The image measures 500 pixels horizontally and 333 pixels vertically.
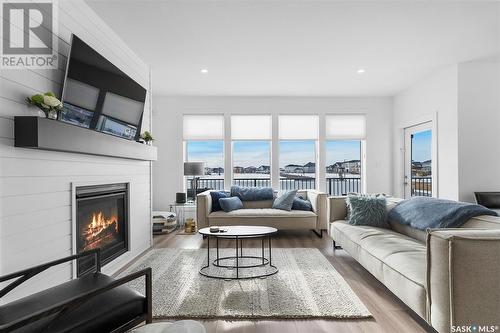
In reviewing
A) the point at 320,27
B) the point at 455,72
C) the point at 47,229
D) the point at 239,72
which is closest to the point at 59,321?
the point at 47,229

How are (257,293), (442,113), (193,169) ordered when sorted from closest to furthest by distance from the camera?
(257,293), (442,113), (193,169)

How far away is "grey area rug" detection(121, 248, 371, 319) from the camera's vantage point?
2.36 m

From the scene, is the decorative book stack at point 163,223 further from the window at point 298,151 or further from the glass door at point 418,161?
the glass door at point 418,161

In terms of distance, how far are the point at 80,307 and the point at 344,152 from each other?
6.02 meters

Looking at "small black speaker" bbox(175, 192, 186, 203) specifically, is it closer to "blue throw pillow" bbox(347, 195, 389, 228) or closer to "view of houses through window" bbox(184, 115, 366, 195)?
"view of houses through window" bbox(184, 115, 366, 195)

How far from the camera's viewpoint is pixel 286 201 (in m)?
5.35

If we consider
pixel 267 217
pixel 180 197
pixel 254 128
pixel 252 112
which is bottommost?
pixel 267 217

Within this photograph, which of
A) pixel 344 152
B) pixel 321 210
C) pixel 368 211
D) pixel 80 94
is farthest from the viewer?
pixel 344 152

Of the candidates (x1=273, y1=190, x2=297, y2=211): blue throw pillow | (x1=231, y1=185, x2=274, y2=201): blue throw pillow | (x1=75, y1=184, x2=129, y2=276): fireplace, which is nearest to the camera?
(x1=75, y1=184, x2=129, y2=276): fireplace

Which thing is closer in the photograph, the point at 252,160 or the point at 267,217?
the point at 267,217

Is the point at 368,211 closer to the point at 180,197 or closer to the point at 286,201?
the point at 286,201

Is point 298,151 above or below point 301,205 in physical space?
above

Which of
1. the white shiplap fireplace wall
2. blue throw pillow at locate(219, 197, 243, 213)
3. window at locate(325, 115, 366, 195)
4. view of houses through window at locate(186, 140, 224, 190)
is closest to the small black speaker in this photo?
view of houses through window at locate(186, 140, 224, 190)

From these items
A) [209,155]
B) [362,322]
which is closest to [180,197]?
[209,155]
